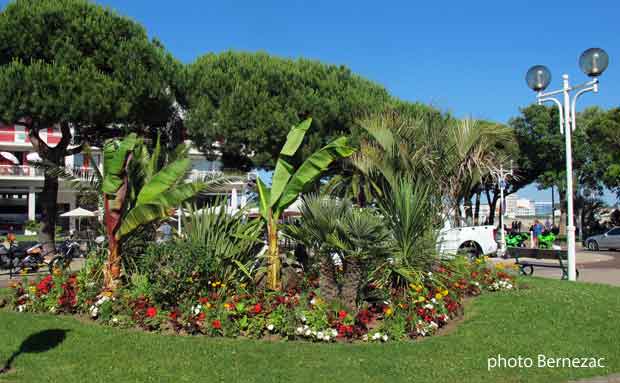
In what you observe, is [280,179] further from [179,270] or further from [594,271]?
[594,271]

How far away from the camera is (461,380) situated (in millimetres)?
6266

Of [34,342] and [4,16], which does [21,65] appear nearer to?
[4,16]

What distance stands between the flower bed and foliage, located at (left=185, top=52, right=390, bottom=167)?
11530 mm

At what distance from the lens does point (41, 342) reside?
7656mm

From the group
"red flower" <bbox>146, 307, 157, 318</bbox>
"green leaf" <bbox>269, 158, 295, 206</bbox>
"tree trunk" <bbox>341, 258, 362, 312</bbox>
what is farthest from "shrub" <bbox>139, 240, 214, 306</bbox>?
"tree trunk" <bbox>341, 258, 362, 312</bbox>

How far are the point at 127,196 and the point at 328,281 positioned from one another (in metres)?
4.15

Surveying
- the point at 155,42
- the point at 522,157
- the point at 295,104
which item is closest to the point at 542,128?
the point at 522,157

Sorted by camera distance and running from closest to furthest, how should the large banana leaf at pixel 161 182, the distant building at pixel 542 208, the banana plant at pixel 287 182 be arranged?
1. the banana plant at pixel 287 182
2. the large banana leaf at pixel 161 182
3. the distant building at pixel 542 208

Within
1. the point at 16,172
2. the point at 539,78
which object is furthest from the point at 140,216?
the point at 16,172

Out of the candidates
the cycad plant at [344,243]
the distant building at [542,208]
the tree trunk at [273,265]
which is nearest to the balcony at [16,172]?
the tree trunk at [273,265]

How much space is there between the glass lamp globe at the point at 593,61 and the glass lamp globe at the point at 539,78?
116 cm

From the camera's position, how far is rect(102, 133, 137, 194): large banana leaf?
9.66 metres

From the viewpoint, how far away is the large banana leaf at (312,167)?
394 inches

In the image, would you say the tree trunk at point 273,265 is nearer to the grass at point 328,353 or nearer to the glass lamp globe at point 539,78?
the grass at point 328,353
